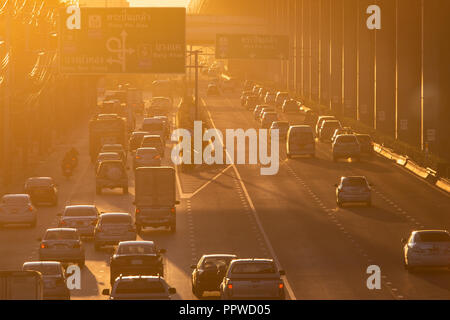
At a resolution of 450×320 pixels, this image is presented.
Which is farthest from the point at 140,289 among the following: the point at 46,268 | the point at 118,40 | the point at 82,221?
the point at 118,40

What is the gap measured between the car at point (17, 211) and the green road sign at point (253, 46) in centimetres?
6570

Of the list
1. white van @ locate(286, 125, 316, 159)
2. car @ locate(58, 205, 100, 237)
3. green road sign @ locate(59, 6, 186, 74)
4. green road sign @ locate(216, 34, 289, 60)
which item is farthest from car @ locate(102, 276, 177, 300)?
green road sign @ locate(216, 34, 289, 60)

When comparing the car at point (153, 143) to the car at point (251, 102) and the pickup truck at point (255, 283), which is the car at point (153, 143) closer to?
the car at point (251, 102)

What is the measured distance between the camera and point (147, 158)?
278ft

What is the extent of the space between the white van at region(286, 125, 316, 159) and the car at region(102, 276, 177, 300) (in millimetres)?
56387

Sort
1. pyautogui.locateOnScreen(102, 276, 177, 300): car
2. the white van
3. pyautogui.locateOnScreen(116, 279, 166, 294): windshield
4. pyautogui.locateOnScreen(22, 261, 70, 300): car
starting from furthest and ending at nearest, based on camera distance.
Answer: the white van
pyautogui.locateOnScreen(22, 261, 70, 300): car
pyautogui.locateOnScreen(116, 279, 166, 294): windshield
pyautogui.locateOnScreen(102, 276, 177, 300): car

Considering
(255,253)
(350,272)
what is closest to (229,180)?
(255,253)

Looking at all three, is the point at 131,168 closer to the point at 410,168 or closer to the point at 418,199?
the point at 410,168

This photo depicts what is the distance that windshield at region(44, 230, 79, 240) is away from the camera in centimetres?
4784

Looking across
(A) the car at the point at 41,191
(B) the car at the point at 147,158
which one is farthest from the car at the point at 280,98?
(A) the car at the point at 41,191

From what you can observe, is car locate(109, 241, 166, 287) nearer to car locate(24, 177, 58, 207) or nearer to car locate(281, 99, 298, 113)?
car locate(24, 177, 58, 207)

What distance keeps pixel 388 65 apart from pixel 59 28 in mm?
53850

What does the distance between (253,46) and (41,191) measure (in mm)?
58695

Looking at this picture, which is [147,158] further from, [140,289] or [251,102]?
[251,102]
